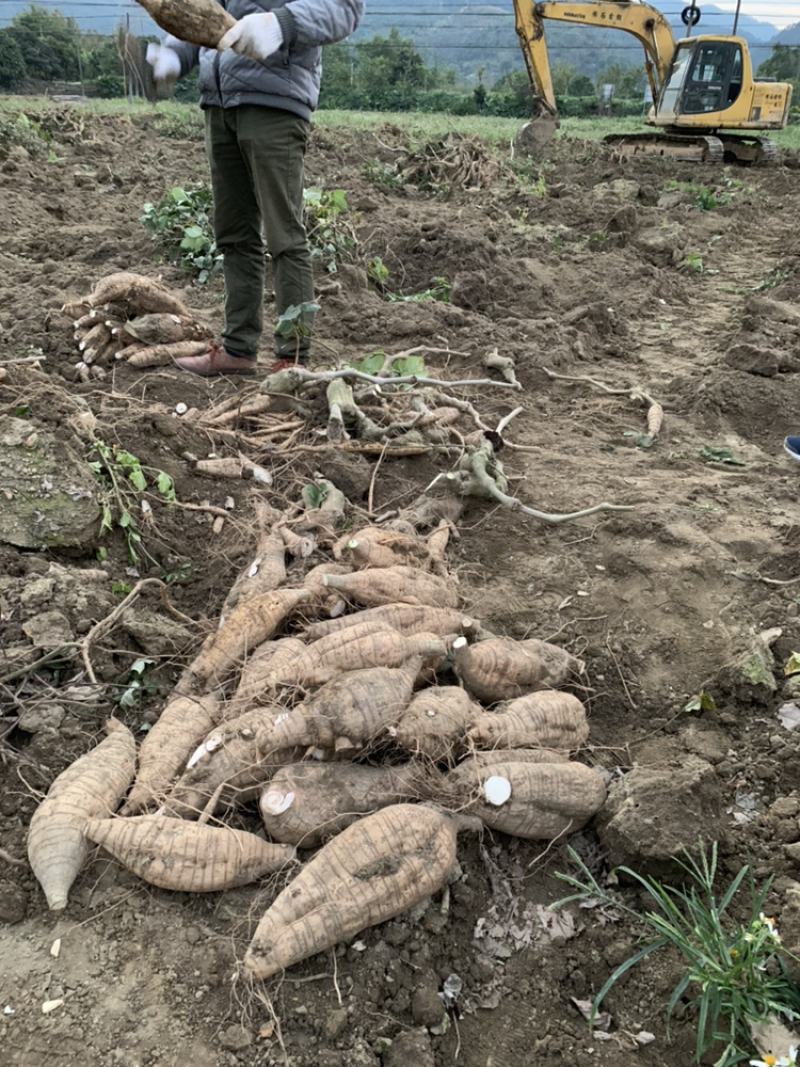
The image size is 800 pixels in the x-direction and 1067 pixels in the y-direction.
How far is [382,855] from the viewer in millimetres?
1938

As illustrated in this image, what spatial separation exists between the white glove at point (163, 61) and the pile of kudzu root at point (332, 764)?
9.85 ft

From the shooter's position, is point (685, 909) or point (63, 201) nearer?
point (685, 909)

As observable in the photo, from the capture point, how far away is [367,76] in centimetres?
3897

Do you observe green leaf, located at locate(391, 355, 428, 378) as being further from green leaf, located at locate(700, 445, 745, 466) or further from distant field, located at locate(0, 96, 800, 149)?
distant field, located at locate(0, 96, 800, 149)

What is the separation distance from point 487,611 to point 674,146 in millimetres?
15792

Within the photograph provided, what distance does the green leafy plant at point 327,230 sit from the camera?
261 inches

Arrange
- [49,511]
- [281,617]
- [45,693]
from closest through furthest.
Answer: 1. [45,693]
2. [281,617]
3. [49,511]

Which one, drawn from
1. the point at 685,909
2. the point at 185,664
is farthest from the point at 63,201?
the point at 685,909

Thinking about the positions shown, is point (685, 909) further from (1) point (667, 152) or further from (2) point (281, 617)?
(1) point (667, 152)

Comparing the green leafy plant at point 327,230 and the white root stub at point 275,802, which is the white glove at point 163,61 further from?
the white root stub at point 275,802

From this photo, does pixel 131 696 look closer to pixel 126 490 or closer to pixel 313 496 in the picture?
pixel 126 490

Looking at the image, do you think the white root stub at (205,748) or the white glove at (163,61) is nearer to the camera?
the white root stub at (205,748)

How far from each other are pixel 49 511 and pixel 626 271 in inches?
270

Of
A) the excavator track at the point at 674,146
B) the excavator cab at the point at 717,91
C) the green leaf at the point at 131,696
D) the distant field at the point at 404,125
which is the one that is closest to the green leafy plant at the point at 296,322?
the green leaf at the point at 131,696
